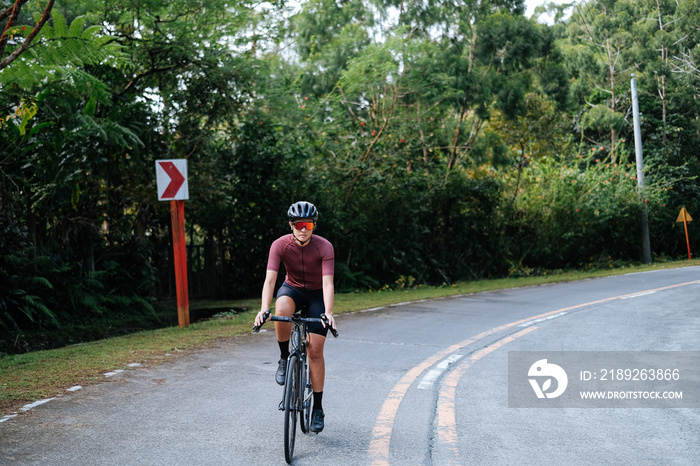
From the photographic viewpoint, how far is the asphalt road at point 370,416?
18.2 ft

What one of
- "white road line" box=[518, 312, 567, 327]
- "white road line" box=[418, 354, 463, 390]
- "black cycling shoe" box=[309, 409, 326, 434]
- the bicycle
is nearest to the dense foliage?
the bicycle

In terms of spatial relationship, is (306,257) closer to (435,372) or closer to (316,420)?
(316,420)

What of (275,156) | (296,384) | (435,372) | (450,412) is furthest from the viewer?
(275,156)

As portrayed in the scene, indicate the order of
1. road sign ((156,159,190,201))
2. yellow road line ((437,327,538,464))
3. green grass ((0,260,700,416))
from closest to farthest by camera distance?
yellow road line ((437,327,538,464))
green grass ((0,260,700,416))
road sign ((156,159,190,201))

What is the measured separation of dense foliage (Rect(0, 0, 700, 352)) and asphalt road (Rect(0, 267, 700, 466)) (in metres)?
4.24

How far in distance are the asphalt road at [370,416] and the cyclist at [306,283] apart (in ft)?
1.89

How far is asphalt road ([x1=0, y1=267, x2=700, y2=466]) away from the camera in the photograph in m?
5.56

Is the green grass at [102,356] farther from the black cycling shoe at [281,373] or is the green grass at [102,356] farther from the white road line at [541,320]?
the white road line at [541,320]

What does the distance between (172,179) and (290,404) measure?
8185mm

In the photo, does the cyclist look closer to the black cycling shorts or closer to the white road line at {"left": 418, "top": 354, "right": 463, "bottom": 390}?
the black cycling shorts

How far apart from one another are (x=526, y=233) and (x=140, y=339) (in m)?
18.5

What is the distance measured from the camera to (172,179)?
504 inches

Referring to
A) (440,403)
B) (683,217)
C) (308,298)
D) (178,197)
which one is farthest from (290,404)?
(683,217)

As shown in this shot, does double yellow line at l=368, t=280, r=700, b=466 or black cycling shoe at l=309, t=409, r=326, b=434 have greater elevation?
black cycling shoe at l=309, t=409, r=326, b=434
